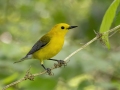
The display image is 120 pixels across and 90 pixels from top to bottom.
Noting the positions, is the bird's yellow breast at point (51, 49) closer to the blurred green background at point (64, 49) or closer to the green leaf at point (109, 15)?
the blurred green background at point (64, 49)

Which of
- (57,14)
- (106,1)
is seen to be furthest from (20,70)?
(57,14)

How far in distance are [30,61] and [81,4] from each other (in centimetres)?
300

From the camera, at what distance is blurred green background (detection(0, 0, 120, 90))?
4184mm

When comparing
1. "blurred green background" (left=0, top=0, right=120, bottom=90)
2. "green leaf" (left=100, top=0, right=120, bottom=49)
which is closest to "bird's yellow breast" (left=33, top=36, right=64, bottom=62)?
"blurred green background" (left=0, top=0, right=120, bottom=90)

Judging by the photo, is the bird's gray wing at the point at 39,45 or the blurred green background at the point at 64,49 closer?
the bird's gray wing at the point at 39,45

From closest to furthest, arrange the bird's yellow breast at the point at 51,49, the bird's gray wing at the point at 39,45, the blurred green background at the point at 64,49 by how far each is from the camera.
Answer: the bird's yellow breast at the point at 51,49, the bird's gray wing at the point at 39,45, the blurred green background at the point at 64,49

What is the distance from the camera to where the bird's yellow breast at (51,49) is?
379 centimetres

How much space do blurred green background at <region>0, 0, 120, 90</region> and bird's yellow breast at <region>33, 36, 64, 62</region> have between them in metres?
0.30

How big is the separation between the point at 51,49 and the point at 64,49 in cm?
68

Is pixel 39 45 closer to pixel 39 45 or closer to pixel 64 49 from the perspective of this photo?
pixel 39 45

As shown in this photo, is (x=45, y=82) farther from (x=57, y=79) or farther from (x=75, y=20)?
(x=75, y=20)

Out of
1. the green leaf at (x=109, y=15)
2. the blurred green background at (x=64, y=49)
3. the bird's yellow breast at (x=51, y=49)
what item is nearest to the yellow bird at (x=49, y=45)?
the bird's yellow breast at (x=51, y=49)

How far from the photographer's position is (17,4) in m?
7.02

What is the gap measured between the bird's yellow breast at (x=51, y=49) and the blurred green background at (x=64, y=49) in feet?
Answer: 0.98
